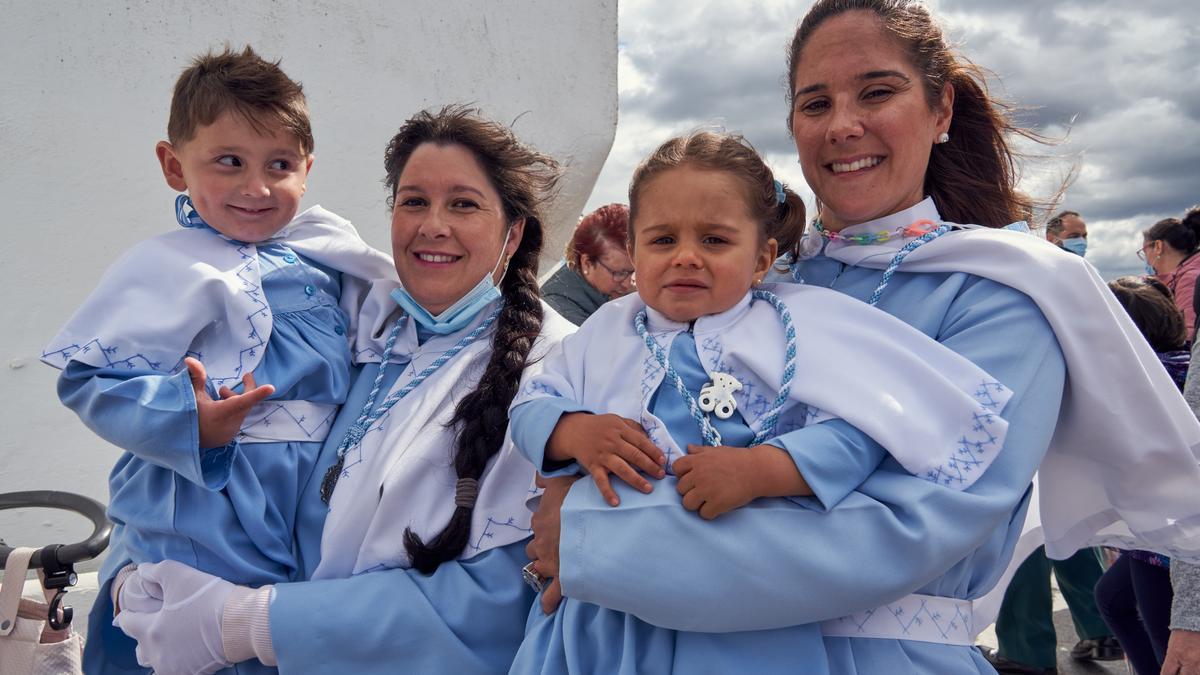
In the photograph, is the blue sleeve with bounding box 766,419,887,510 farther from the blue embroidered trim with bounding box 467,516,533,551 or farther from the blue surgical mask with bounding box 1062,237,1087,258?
the blue surgical mask with bounding box 1062,237,1087,258

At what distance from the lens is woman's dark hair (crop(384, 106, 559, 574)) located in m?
1.92

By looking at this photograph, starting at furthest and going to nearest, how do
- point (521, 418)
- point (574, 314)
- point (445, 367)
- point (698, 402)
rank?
point (574, 314) < point (445, 367) < point (521, 418) < point (698, 402)

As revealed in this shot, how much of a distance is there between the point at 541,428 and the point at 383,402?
1.93ft

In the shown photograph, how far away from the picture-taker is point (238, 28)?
430 centimetres

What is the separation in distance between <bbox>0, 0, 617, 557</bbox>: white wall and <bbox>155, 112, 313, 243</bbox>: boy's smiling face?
6.46ft

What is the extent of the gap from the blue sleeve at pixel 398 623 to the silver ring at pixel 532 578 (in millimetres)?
30

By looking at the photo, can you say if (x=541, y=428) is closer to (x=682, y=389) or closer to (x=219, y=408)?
(x=682, y=389)

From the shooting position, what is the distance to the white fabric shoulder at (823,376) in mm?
1450

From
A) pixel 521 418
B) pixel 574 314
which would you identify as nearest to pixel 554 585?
pixel 521 418

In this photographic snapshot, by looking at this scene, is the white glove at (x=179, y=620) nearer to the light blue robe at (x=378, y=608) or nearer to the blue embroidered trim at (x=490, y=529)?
the light blue robe at (x=378, y=608)

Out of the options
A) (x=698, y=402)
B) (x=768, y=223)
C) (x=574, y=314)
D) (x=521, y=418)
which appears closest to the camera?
(x=698, y=402)

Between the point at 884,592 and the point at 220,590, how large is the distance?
131 cm

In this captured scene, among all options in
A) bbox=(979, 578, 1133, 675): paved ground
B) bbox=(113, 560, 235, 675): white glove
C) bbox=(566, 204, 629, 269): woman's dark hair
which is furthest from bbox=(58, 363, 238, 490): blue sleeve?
bbox=(979, 578, 1133, 675): paved ground

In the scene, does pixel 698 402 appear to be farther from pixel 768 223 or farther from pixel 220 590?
pixel 220 590
